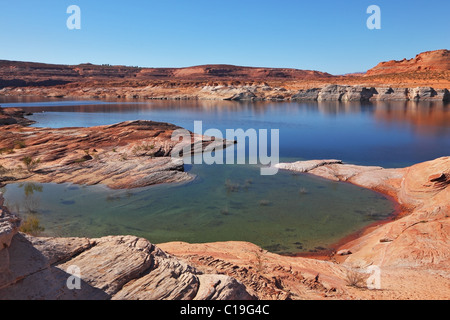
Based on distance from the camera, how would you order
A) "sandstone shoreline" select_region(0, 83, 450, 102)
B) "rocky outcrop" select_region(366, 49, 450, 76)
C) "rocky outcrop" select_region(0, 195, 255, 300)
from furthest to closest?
"rocky outcrop" select_region(366, 49, 450, 76) < "sandstone shoreline" select_region(0, 83, 450, 102) < "rocky outcrop" select_region(0, 195, 255, 300)

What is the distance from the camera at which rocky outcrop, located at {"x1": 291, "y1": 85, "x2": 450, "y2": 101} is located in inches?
2061

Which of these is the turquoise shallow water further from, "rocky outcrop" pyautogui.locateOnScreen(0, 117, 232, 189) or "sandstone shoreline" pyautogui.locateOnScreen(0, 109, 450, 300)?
"sandstone shoreline" pyautogui.locateOnScreen(0, 109, 450, 300)

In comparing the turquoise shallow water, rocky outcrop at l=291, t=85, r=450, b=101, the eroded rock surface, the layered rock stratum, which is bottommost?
the turquoise shallow water

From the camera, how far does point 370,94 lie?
5850cm

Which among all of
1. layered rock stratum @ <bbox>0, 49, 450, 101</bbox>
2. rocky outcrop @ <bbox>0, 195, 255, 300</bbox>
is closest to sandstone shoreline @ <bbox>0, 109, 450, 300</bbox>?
rocky outcrop @ <bbox>0, 195, 255, 300</bbox>

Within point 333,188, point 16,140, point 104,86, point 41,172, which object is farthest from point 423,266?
point 104,86

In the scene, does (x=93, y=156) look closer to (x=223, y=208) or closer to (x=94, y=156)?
(x=94, y=156)

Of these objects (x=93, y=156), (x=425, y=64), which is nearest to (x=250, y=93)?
(x=93, y=156)

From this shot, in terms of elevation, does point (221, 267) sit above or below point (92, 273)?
below

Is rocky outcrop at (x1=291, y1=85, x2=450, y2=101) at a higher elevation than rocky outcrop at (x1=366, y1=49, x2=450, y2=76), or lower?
lower

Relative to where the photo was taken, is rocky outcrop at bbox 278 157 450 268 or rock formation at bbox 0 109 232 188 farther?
rock formation at bbox 0 109 232 188

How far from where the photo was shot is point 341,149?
21.9 meters

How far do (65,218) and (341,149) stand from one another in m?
18.0
